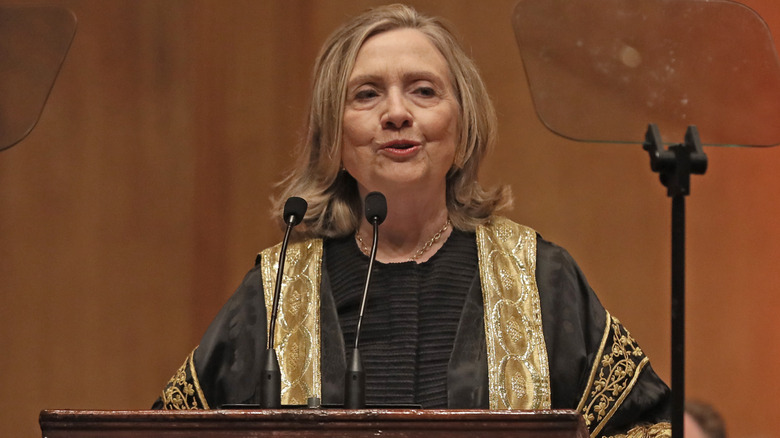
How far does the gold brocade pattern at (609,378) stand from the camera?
7.77ft

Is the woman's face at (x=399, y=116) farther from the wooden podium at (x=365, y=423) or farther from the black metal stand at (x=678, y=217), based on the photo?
the wooden podium at (x=365, y=423)

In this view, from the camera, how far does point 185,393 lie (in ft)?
8.33

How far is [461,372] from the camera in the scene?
244 centimetres

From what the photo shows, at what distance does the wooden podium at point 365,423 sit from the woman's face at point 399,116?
101 cm

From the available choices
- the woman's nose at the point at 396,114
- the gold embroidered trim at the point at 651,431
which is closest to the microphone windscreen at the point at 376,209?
the woman's nose at the point at 396,114

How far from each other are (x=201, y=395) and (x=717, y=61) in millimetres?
1299

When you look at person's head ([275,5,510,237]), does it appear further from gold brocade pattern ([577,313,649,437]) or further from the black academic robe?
gold brocade pattern ([577,313,649,437])

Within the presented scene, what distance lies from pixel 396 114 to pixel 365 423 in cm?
107

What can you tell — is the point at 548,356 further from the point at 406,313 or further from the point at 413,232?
the point at 413,232

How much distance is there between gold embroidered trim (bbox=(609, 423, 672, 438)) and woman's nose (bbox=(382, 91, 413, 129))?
0.82 meters

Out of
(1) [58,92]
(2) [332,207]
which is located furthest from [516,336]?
(1) [58,92]

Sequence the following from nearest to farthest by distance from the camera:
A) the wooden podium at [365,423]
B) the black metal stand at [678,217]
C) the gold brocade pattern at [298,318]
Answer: the wooden podium at [365,423]
the black metal stand at [678,217]
the gold brocade pattern at [298,318]

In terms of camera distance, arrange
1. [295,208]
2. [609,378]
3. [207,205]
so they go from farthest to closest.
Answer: [207,205] → [609,378] → [295,208]

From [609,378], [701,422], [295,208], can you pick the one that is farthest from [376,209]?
[701,422]
